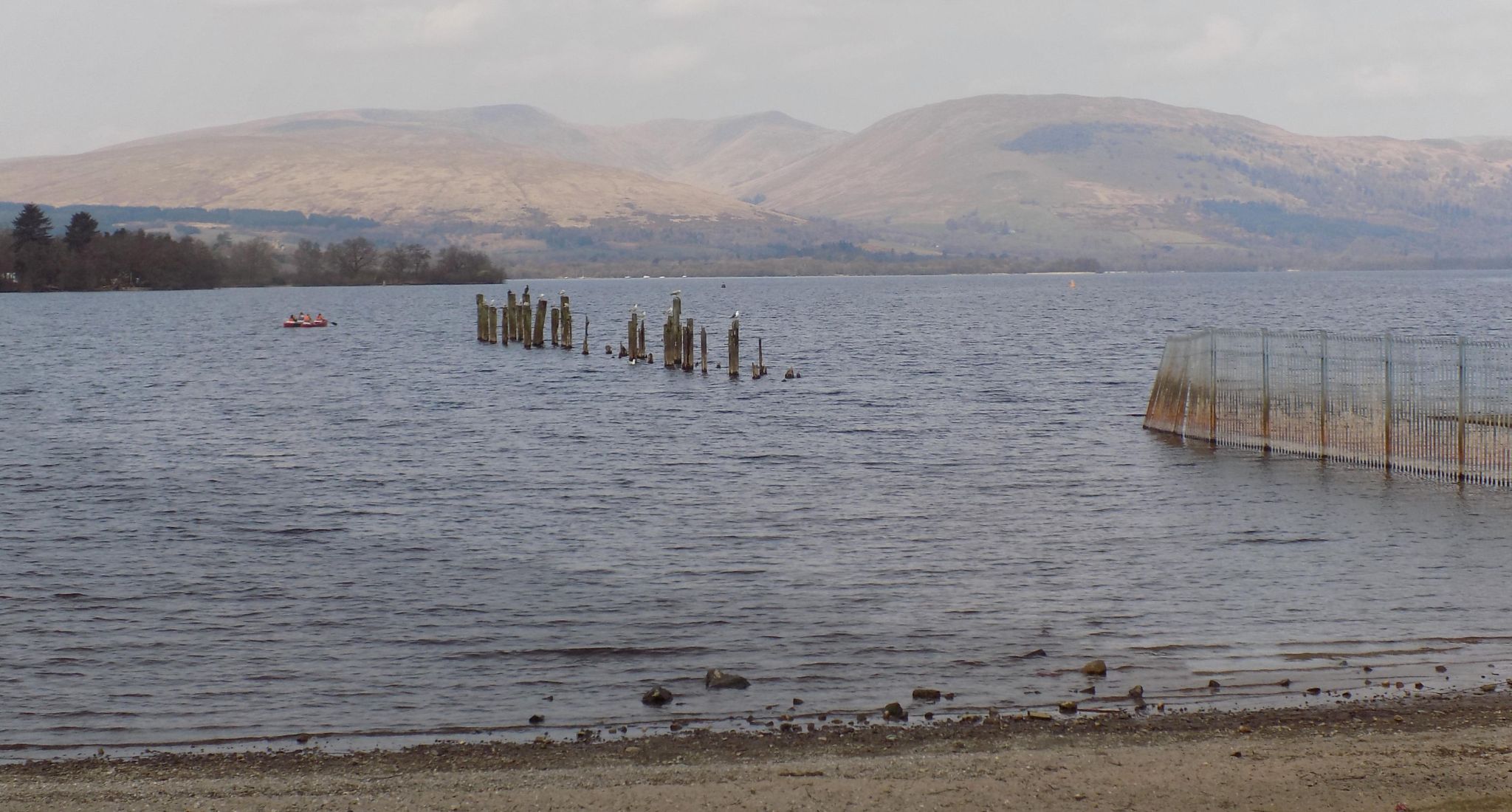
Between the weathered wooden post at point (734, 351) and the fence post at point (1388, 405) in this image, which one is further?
the weathered wooden post at point (734, 351)

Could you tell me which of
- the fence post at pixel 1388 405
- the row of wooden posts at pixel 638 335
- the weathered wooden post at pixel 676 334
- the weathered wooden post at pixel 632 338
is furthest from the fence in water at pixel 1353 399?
the weathered wooden post at pixel 632 338

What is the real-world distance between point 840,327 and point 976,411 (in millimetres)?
74065

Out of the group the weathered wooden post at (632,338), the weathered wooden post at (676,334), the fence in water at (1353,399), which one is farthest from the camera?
the weathered wooden post at (632,338)

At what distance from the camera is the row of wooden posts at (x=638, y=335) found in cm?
6794

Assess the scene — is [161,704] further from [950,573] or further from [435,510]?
[435,510]

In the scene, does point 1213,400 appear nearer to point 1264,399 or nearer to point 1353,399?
point 1264,399

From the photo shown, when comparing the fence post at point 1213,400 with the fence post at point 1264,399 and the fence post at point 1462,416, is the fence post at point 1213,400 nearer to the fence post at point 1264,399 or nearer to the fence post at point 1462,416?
the fence post at point 1264,399

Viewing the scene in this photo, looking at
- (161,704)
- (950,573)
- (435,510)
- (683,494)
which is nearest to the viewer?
(161,704)

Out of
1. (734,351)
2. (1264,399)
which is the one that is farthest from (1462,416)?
(734,351)

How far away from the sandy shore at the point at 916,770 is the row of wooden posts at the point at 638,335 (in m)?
52.0

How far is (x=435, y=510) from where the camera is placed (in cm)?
2961

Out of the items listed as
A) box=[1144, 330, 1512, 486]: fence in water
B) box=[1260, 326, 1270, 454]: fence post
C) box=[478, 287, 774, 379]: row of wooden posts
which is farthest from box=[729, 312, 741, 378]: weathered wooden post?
box=[1260, 326, 1270, 454]: fence post

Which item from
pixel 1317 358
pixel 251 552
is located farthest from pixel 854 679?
pixel 1317 358

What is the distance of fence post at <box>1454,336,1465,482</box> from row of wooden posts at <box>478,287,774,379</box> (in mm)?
39356
